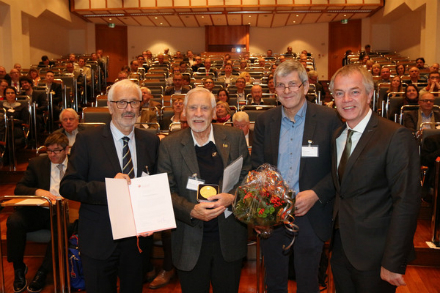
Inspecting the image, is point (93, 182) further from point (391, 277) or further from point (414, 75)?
point (414, 75)

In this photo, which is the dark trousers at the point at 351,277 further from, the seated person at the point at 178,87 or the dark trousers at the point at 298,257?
the seated person at the point at 178,87

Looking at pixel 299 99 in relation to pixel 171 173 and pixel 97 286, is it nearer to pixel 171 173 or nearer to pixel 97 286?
pixel 171 173

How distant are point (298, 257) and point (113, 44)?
18910 millimetres

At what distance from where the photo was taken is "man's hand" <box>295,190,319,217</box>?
211cm

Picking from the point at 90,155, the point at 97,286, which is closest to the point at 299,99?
the point at 90,155

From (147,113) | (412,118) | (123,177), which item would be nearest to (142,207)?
(123,177)

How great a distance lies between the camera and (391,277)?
5.82 ft

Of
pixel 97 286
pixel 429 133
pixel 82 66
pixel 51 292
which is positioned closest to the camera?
pixel 97 286

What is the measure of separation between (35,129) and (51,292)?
4251 mm

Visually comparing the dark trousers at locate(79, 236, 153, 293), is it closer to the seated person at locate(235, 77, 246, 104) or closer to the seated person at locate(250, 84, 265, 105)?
the seated person at locate(250, 84, 265, 105)

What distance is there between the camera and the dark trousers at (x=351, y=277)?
189 centimetres

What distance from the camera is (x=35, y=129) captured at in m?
7.00

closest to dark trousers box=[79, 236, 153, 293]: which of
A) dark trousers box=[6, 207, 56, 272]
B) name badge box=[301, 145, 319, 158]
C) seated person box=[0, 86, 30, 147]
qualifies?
name badge box=[301, 145, 319, 158]

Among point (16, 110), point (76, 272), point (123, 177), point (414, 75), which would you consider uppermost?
point (414, 75)
